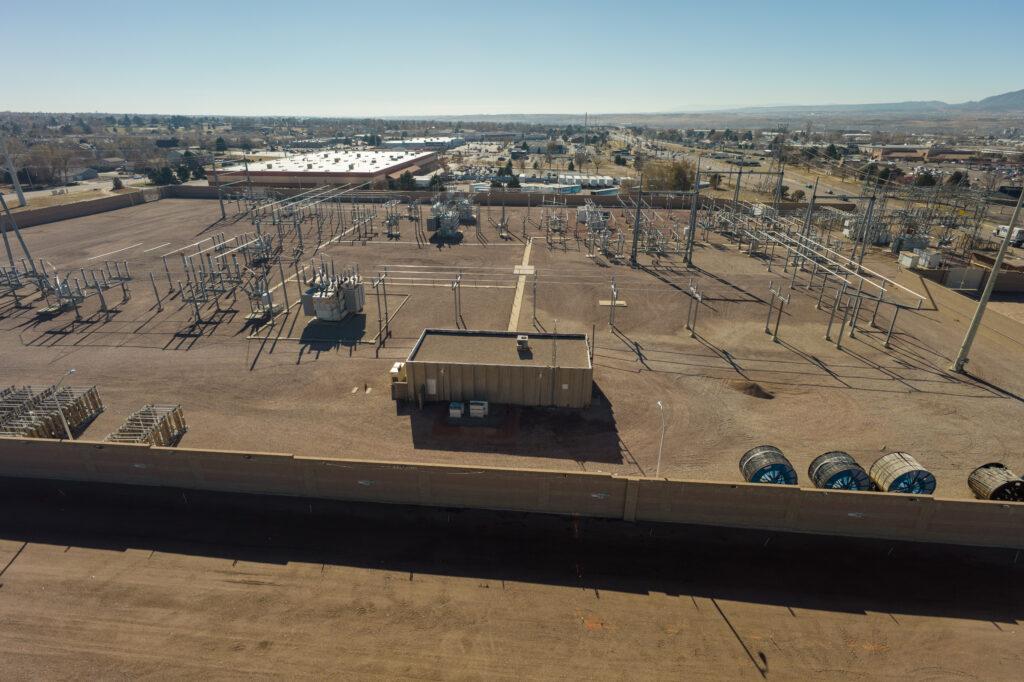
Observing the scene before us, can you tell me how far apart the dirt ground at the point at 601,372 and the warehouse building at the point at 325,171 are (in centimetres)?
4485

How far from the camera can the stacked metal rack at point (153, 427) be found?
Answer: 2042 cm

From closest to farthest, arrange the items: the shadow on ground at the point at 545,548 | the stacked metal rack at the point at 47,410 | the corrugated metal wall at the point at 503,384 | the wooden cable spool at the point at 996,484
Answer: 1. the shadow on ground at the point at 545,548
2. the wooden cable spool at the point at 996,484
3. the stacked metal rack at the point at 47,410
4. the corrugated metal wall at the point at 503,384

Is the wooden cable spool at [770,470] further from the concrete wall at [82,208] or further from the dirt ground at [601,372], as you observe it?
the concrete wall at [82,208]

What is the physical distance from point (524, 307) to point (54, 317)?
3269 cm

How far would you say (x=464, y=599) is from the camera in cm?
1447

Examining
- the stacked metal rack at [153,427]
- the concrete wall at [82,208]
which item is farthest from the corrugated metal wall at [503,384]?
the concrete wall at [82,208]

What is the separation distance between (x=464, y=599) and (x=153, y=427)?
15.2 meters

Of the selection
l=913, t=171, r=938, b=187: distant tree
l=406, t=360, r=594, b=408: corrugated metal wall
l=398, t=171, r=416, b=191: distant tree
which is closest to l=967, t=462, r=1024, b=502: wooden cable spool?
l=406, t=360, r=594, b=408: corrugated metal wall

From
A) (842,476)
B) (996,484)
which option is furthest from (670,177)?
(842,476)

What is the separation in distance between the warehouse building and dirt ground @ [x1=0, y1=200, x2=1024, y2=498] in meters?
44.9

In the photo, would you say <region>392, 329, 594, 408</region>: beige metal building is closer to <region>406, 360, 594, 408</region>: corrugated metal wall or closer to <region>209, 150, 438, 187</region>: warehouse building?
<region>406, 360, 594, 408</region>: corrugated metal wall

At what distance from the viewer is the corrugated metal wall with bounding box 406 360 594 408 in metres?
23.8

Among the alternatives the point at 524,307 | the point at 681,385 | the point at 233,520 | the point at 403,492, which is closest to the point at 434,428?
the point at 403,492

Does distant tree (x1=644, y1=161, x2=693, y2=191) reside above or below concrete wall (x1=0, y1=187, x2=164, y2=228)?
above
